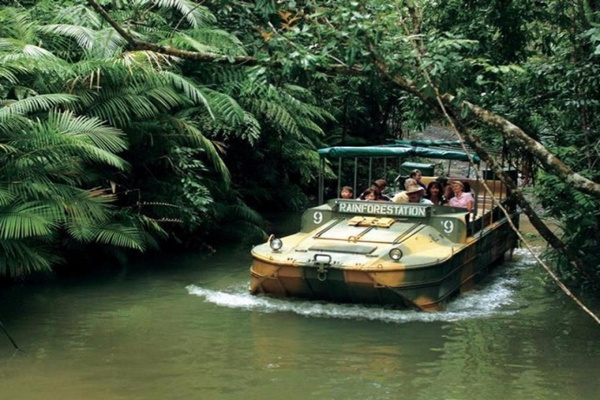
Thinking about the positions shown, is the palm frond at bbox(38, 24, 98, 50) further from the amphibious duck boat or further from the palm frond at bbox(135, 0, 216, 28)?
the amphibious duck boat

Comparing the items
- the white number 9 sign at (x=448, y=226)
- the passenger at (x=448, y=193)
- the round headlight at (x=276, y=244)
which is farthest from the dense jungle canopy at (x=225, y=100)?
the round headlight at (x=276, y=244)

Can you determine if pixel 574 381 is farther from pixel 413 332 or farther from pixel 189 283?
pixel 189 283

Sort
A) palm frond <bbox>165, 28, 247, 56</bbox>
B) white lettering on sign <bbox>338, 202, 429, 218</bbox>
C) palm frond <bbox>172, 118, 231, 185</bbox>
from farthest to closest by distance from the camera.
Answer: palm frond <bbox>165, 28, 247, 56</bbox>
palm frond <bbox>172, 118, 231, 185</bbox>
white lettering on sign <bbox>338, 202, 429, 218</bbox>

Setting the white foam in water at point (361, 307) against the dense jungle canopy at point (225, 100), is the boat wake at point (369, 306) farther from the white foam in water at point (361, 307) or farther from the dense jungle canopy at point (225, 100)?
the dense jungle canopy at point (225, 100)

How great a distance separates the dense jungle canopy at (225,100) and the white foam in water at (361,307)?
1.17 metres

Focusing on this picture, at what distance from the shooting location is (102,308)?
469 inches

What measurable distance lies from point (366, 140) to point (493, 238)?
11744 mm

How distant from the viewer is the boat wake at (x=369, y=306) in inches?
442

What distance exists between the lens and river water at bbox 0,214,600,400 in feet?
28.3

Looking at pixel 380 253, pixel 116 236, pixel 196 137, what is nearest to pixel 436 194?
pixel 380 253

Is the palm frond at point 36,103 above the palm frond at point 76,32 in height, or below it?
below

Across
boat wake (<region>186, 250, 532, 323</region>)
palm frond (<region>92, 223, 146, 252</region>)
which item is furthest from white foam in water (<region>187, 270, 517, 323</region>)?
palm frond (<region>92, 223, 146, 252</region>)

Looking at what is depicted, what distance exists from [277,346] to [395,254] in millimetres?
2007

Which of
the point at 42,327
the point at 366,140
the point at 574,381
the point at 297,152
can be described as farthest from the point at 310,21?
the point at 366,140
